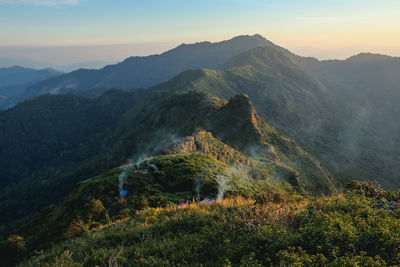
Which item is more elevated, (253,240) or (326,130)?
(253,240)

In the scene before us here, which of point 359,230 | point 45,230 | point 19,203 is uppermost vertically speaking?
point 359,230

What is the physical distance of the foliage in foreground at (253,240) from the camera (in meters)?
5.71

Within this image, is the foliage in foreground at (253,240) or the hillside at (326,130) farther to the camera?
the hillside at (326,130)

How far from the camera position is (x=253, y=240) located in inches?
267

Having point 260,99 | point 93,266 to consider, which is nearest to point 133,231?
point 93,266

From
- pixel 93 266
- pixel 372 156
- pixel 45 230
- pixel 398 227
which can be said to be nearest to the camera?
pixel 398 227

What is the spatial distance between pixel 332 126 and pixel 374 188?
192 meters

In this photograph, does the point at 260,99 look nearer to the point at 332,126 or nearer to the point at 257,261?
the point at 332,126

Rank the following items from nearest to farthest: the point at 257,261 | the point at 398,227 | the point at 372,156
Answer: the point at 257,261 < the point at 398,227 < the point at 372,156

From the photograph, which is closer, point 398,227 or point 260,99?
point 398,227

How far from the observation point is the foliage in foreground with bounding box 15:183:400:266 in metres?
5.71

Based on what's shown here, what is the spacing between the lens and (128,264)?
658cm

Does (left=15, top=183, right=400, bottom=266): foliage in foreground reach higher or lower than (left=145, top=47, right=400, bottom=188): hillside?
higher

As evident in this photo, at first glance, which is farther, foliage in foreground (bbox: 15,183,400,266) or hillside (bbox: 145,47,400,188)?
hillside (bbox: 145,47,400,188)
